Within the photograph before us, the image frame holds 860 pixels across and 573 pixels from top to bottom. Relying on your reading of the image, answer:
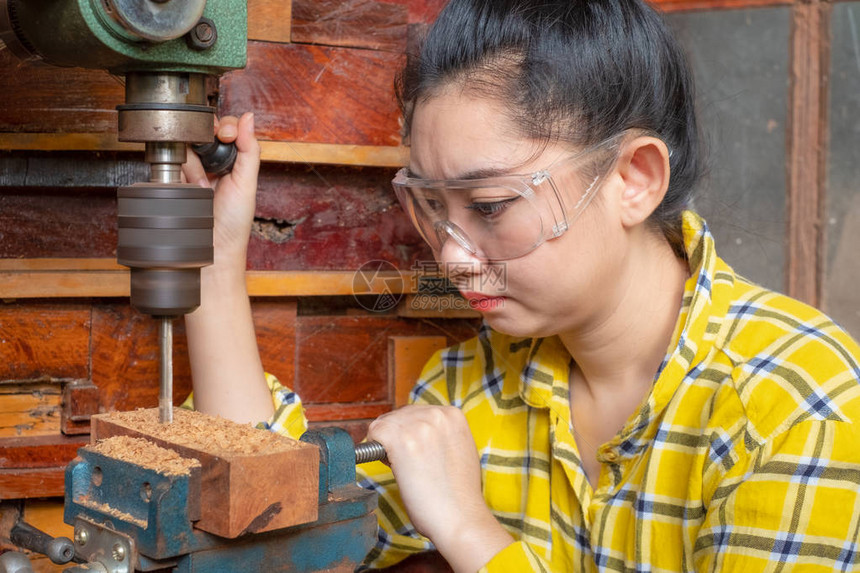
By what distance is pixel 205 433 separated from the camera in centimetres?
107

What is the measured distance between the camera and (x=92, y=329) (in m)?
1.58

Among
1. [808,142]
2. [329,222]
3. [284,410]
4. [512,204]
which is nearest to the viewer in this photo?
[512,204]

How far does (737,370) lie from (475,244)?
42 centimetres

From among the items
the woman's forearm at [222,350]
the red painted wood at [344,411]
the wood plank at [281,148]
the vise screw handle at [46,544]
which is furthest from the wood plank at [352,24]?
the vise screw handle at [46,544]

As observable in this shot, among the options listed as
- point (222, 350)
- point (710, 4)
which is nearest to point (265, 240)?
point (222, 350)

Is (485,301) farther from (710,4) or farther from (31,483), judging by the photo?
(710,4)

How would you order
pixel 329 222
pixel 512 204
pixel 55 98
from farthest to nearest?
pixel 329 222
pixel 55 98
pixel 512 204

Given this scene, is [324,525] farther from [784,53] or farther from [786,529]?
[784,53]

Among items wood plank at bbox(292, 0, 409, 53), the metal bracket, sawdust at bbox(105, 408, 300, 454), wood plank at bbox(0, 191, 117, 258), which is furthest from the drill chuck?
wood plank at bbox(292, 0, 409, 53)

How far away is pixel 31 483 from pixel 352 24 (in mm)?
949

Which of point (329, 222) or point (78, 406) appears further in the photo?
point (329, 222)

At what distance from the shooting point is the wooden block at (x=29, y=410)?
152cm

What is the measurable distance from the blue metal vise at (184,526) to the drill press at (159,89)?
130 millimetres

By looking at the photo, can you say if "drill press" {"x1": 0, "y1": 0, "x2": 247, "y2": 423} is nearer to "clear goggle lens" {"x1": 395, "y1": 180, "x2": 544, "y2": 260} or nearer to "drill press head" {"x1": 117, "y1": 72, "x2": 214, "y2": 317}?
"drill press head" {"x1": 117, "y1": 72, "x2": 214, "y2": 317}
